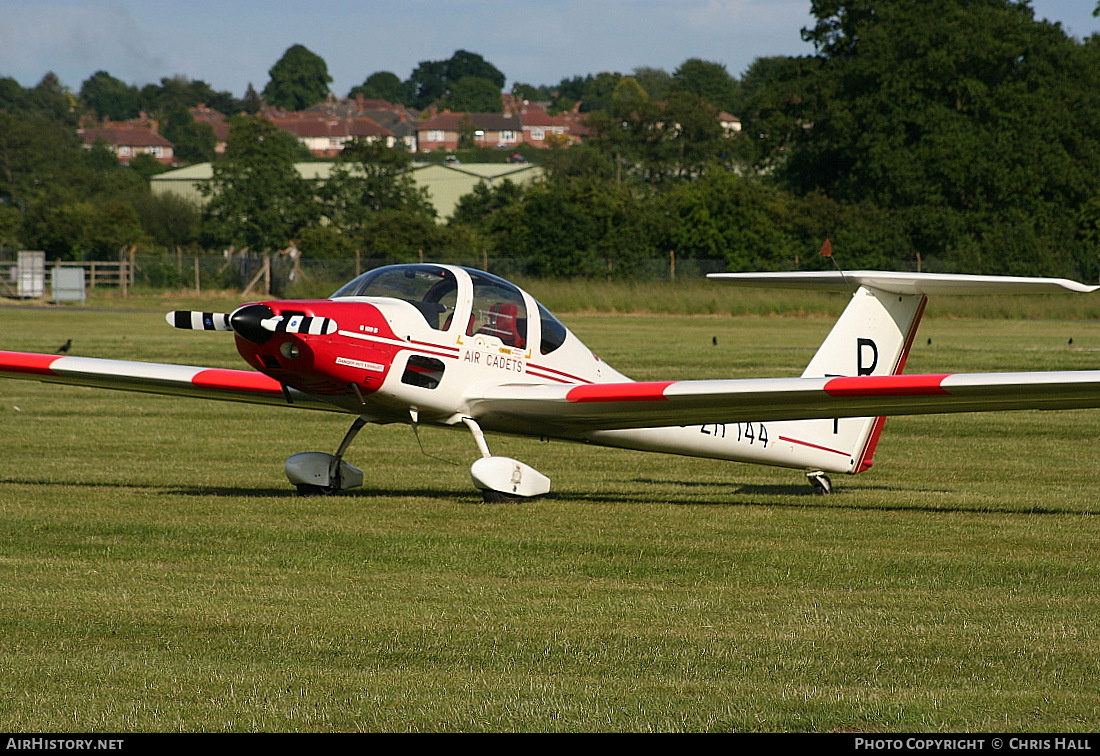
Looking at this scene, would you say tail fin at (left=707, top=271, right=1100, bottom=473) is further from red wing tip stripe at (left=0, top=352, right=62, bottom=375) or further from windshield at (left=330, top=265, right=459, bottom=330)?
red wing tip stripe at (left=0, top=352, right=62, bottom=375)

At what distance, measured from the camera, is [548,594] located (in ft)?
26.5

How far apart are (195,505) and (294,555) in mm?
2633

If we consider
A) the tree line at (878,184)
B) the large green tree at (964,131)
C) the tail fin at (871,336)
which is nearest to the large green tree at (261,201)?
the tree line at (878,184)

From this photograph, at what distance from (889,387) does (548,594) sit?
3.74 meters

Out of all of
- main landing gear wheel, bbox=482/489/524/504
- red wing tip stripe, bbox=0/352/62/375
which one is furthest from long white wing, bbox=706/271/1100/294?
red wing tip stripe, bbox=0/352/62/375

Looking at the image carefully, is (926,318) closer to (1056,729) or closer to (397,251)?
(397,251)

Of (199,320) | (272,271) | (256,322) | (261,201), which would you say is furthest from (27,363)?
(261,201)

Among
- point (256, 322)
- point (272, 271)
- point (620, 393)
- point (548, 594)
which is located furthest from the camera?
point (272, 271)

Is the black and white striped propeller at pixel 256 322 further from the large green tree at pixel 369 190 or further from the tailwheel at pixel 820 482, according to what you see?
the large green tree at pixel 369 190

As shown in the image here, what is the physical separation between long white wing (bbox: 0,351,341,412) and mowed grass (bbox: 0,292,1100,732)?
88 centimetres

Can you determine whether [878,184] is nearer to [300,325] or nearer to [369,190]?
[369,190]

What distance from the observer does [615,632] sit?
707 centimetres

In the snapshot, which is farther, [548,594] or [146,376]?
[146,376]
